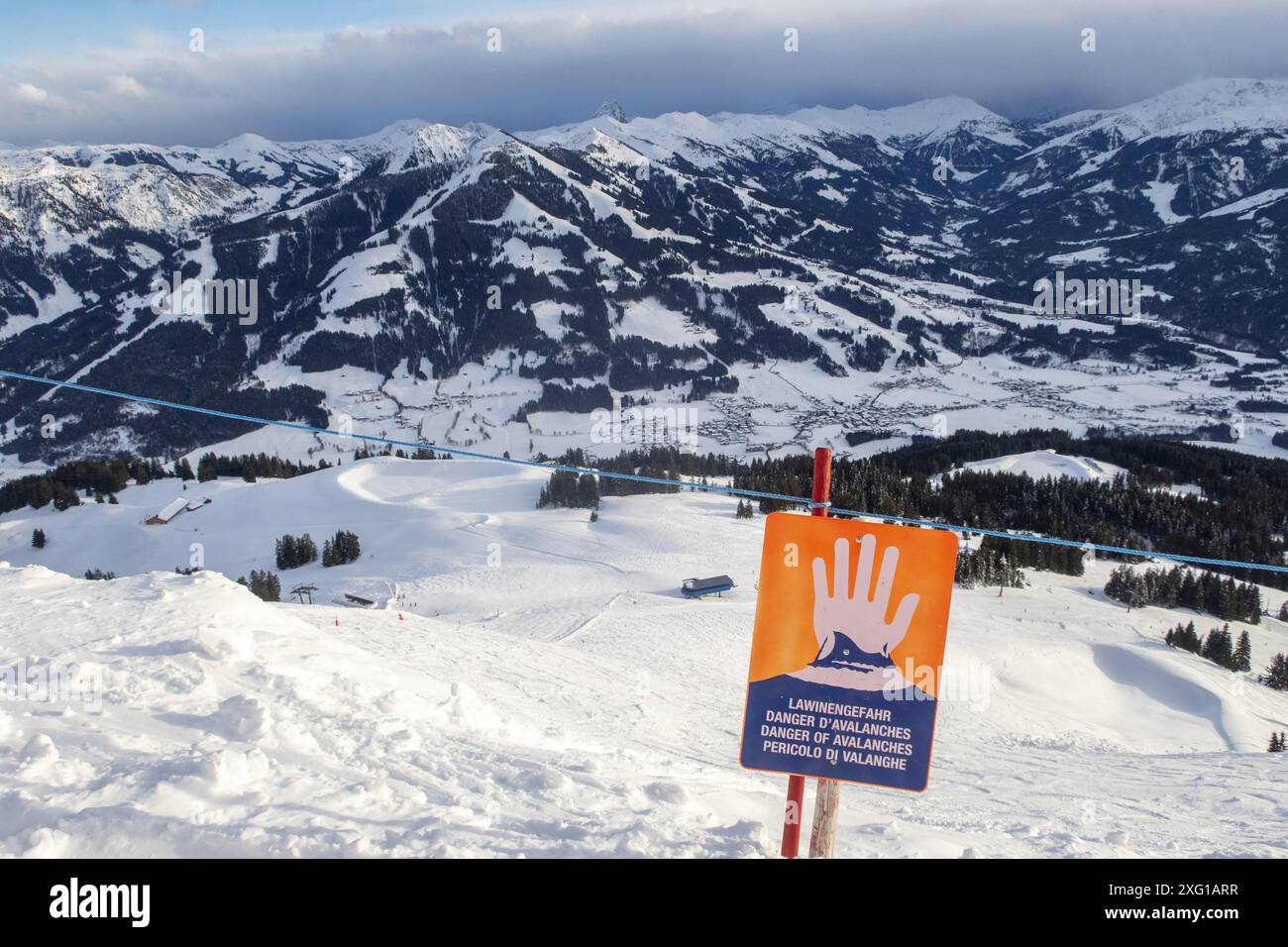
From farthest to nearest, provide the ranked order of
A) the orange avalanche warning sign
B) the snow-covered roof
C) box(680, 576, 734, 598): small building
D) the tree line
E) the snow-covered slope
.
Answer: the snow-covered slope → the snow-covered roof → the tree line → box(680, 576, 734, 598): small building → the orange avalanche warning sign

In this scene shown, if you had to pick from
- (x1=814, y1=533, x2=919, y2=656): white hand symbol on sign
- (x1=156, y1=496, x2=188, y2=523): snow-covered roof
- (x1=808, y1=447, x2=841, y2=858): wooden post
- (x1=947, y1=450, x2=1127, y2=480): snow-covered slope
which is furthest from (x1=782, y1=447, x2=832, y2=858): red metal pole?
(x1=947, y1=450, x2=1127, y2=480): snow-covered slope

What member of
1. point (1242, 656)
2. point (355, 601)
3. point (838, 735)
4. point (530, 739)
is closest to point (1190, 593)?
point (1242, 656)

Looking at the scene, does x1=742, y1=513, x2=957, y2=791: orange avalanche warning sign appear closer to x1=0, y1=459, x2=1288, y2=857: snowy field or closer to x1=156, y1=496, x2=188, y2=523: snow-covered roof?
x1=0, y1=459, x2=1288, y2=857: snowy field

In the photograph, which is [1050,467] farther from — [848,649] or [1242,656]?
[848,649]

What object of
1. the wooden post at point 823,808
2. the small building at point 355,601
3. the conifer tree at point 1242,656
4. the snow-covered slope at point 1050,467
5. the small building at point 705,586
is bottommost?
the conifer tree at point 1242,656

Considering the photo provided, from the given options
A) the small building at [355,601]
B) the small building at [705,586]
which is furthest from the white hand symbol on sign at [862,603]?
the small building at [355,601]

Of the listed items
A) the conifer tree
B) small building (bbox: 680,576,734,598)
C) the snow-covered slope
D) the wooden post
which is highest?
the wooden post

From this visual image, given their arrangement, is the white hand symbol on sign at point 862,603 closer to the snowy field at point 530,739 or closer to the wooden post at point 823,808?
the wooden post at point 823,808
